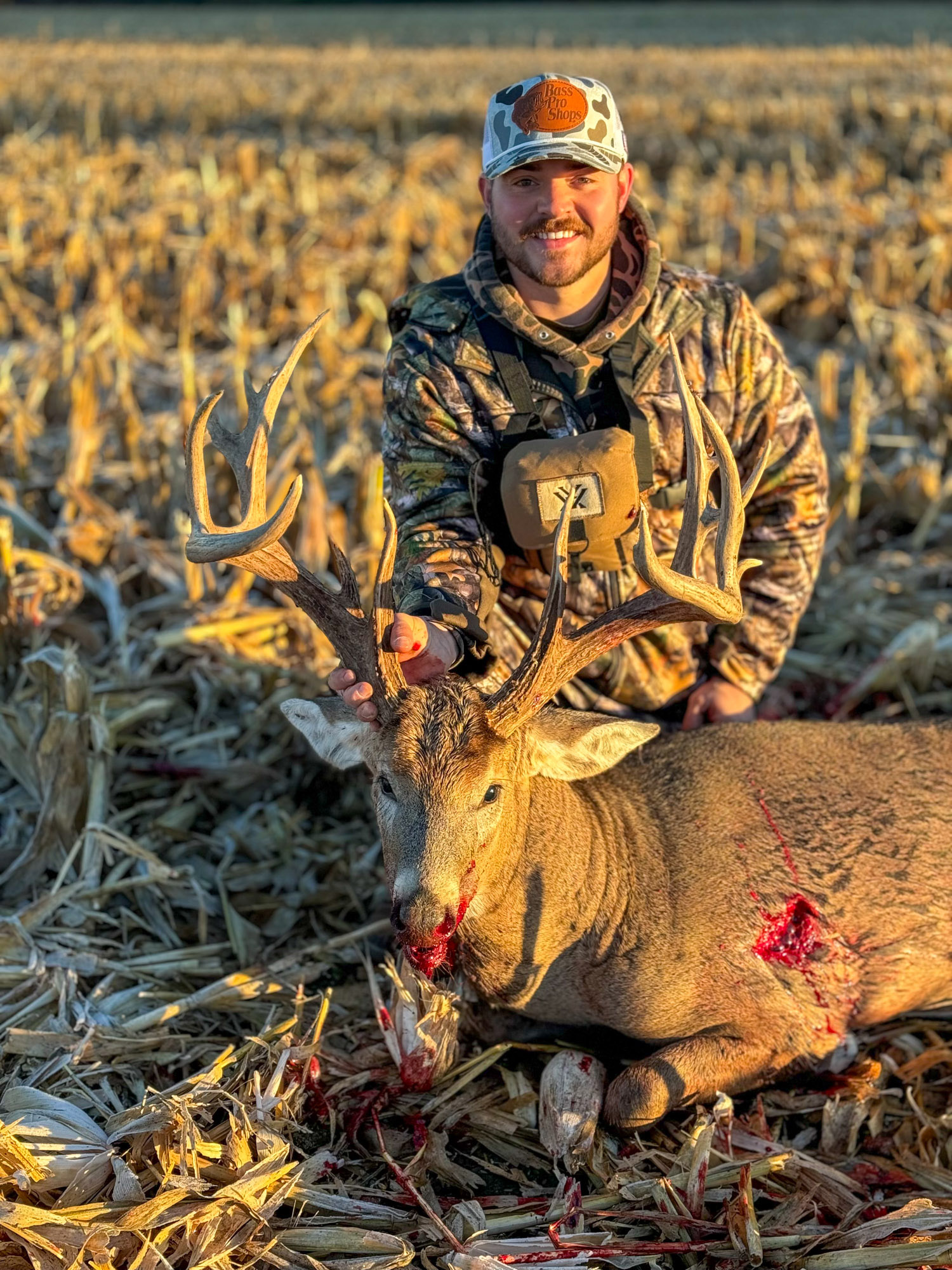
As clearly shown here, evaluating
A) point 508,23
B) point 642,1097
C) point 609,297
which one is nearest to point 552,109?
point 609,297

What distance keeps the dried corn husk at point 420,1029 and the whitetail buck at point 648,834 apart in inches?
5.8

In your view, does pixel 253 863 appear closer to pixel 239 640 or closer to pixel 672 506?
pixel 239 640

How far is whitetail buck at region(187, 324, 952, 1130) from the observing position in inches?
133

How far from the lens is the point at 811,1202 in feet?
11.1

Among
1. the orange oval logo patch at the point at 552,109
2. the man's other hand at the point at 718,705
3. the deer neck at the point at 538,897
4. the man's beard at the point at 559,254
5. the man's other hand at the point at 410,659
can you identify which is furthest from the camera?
the man's other hand at the point at 718,705

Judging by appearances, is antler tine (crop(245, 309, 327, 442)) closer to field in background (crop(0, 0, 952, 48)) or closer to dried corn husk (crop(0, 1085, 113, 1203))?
dried corn husk (crop(0, 1085, 113, 1203))

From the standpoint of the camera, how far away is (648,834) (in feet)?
12.9

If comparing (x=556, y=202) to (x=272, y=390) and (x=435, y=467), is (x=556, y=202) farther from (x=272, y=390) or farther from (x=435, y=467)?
(x=272, y=390)

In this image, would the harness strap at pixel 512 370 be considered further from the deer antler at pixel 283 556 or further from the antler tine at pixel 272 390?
the deer antler at pixel 283 556

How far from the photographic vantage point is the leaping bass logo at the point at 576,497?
412cm

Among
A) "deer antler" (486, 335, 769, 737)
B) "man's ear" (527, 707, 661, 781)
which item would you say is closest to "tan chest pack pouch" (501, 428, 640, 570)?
"deer antler" (486, 335, 769, 737)

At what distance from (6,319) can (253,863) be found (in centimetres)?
595

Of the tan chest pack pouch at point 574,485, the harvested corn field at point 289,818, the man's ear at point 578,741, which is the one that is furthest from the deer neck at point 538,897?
the tan chest pack pouch at point 574,485

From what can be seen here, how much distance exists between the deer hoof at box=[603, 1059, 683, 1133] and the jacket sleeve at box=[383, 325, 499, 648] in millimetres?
1464
